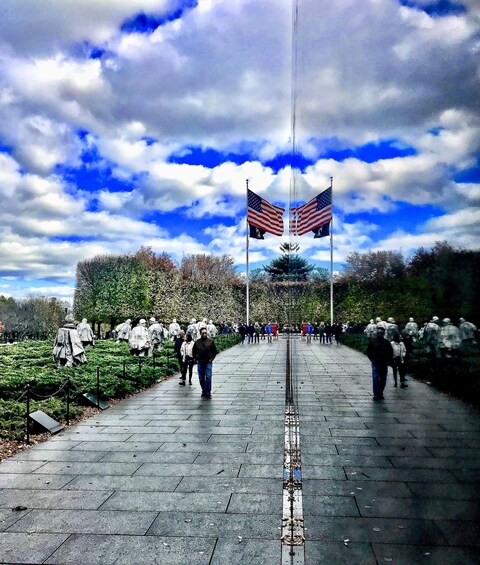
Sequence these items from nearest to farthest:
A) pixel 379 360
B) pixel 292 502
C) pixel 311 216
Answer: pixel 379 360 → pixel 292 502 → pixel 311 216

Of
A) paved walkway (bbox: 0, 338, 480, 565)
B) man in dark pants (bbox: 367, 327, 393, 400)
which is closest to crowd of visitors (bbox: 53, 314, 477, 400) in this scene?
man in dark pants (bbox: 367, 327, 393, 400)

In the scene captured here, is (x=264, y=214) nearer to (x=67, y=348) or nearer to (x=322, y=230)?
(x=67, y=348)

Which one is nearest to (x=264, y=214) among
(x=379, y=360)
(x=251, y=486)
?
(x=251, y=486)

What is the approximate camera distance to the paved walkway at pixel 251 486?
1.94m

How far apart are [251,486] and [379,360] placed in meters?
2.38

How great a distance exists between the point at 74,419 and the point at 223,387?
509 centimetres

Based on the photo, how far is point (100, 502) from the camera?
4.93 metres

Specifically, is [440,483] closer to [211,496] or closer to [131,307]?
[211,496]

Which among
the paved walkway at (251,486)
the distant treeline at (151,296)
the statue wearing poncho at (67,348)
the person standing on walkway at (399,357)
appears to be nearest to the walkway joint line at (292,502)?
the paved walkway at (251,486)

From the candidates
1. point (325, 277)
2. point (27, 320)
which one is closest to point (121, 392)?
point (325, 277)

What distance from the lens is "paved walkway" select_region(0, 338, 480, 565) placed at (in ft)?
6.37

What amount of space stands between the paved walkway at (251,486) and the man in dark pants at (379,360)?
0.11 meters

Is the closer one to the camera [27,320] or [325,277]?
[325,277]

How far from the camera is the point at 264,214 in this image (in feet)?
69.4
